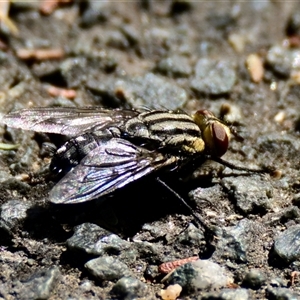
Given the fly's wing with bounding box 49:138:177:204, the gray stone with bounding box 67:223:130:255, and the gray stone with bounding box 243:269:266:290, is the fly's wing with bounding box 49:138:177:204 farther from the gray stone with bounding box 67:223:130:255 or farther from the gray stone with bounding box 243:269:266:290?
the gray stone with bounding box 243:269:266:290

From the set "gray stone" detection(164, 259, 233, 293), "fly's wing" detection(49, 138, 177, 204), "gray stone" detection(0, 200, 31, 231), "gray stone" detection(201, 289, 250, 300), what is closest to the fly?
"fly's wing" detection(49, 138, 177, 204)

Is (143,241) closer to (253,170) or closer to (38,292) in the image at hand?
(38,292)

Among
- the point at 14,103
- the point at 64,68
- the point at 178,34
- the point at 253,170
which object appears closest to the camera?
the point at 253,170

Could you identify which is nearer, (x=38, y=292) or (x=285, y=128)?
(x=38, y=292)

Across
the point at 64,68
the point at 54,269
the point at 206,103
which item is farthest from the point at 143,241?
the point at 64,68

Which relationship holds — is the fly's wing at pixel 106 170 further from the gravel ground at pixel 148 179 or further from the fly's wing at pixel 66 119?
the fly's wing at pixel 66 119

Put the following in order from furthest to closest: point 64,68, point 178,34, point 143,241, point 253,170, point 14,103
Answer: point 178,34, point 64,68, point 14,103, point 253,170, point 143,241

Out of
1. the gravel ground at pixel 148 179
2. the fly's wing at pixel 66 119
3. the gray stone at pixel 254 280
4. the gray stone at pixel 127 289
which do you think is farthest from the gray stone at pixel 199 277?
the fly's wing at pixel 66 119
